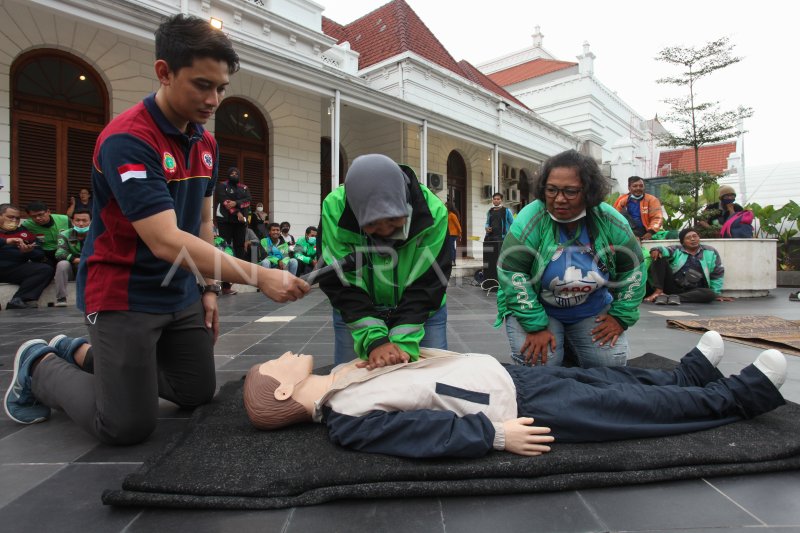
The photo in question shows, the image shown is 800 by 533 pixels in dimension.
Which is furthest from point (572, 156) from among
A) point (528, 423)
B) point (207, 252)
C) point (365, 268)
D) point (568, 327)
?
point (207, 252)

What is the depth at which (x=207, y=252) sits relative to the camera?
5.59ft

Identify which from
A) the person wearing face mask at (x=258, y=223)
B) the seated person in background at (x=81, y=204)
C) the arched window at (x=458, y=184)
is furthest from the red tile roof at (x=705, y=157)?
the seated person in background at (x=81, y=204)

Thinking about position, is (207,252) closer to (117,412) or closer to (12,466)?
(117,412)

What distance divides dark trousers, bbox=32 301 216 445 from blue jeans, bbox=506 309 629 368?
1.75m

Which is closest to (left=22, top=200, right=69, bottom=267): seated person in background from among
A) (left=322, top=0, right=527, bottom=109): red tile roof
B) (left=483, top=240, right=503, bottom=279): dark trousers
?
(left=483, top=240, right=503, bottom=279): dark trousers

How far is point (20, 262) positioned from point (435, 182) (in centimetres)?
1034

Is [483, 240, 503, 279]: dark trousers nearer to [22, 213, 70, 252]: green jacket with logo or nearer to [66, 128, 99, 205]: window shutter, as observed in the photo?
[22, 213, 70, 252]: green jacket with logo

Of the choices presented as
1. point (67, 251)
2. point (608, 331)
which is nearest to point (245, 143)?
point (67, 251)

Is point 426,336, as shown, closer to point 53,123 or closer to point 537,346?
point 537,346

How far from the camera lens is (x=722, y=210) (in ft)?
30.1

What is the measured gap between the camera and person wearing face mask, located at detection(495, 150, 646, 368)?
2650 millimetres

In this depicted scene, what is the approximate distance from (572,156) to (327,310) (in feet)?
15.1

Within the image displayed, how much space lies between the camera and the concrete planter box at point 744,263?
26.1 feet

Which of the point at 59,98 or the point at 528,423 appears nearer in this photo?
the point at 528,423
